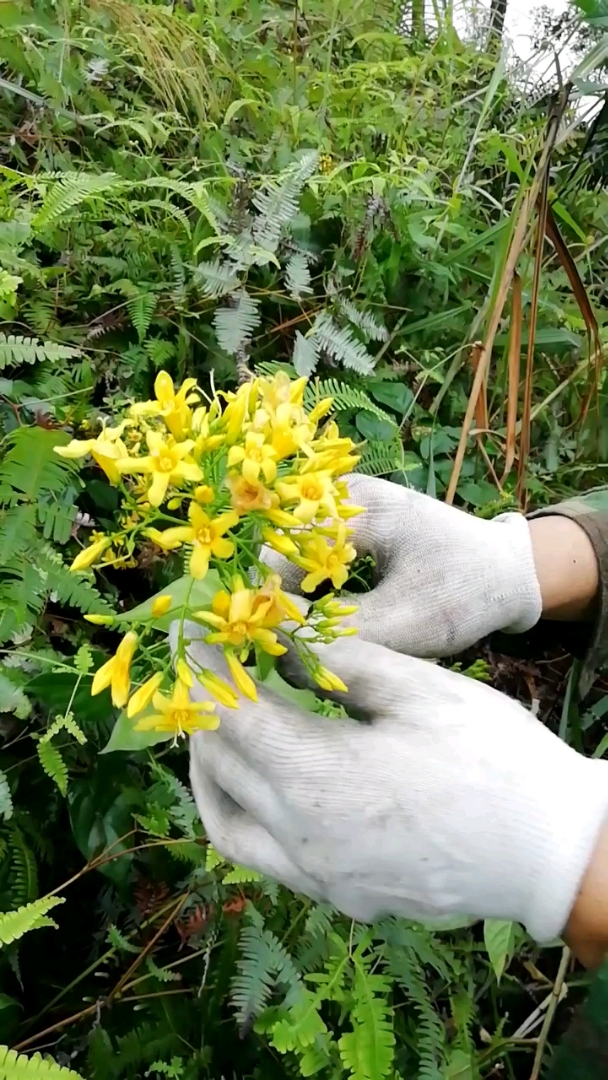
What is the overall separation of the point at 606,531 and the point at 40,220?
1127mm

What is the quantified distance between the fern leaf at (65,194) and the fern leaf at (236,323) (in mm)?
314

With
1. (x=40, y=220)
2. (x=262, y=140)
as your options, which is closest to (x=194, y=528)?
(x=40, y=220)

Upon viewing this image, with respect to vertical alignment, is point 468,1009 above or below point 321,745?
below

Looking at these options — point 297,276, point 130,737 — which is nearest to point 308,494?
point 130,737

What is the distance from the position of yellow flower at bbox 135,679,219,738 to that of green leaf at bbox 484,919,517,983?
749 mm

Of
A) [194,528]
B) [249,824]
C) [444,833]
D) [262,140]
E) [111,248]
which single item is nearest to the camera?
[194,528]

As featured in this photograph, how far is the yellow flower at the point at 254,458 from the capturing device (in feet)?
2.32

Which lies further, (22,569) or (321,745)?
(22,569)

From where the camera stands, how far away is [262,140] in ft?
7.01

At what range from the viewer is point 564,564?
4.02 feet

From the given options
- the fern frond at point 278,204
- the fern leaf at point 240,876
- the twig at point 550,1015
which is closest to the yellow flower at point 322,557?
the fern leaf at point 240,876

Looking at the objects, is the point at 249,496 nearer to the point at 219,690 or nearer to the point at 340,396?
the point at 219,690

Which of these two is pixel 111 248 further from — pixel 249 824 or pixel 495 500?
pixel 249 824

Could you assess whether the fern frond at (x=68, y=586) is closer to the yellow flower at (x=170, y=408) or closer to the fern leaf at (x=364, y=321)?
the yellow flower at (x=170, y=408)
